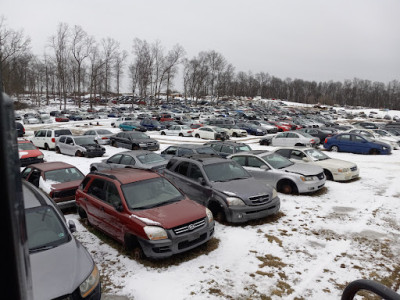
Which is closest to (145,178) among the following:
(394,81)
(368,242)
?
(368,242)

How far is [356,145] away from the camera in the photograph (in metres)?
21.0

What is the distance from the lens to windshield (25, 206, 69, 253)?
4964 millimetres

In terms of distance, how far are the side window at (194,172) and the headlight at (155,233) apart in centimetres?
317

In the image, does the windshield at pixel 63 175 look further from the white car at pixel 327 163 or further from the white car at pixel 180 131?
the white car at pixel 180 131

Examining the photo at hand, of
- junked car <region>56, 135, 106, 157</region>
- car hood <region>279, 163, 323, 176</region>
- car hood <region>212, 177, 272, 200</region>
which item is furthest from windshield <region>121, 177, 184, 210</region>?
junked car <region>56, 135, 106, 157</region>

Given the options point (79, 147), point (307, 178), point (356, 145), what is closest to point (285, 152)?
point (307, 178)

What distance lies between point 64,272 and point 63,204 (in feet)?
17.9

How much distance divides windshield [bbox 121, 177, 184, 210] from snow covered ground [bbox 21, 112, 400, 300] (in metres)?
1.16

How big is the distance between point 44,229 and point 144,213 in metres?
1.92

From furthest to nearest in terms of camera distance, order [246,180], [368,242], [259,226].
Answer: [246,180] → [259,226] → [368,242]

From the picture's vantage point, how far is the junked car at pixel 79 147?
19.0 meters

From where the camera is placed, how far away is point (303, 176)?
1080 cm

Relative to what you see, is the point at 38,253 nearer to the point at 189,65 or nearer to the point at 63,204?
the point at 63,204

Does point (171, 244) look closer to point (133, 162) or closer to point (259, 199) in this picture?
point (259, 199)
